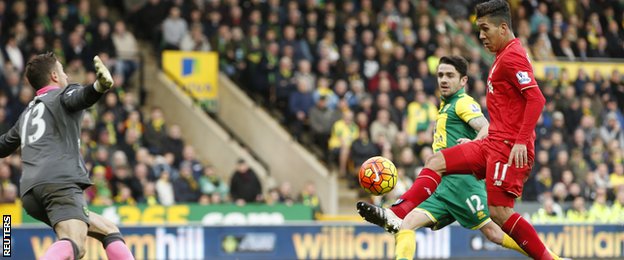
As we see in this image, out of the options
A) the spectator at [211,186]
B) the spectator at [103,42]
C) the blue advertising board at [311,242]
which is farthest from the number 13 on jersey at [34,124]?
the spectator at [103,42]

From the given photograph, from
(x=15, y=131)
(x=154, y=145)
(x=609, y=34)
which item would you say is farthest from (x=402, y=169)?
(x=15, y=131)

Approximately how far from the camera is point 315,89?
774 inches

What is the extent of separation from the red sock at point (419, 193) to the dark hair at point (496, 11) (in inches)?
49.9

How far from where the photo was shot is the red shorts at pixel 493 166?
332 inches

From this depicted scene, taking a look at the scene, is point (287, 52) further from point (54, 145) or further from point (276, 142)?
point (54, 145)

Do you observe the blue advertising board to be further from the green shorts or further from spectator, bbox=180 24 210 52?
spectator, bbox=180 24 210 52

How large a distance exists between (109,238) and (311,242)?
6.36 m

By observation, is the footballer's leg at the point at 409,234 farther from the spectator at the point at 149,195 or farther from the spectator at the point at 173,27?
the spectator at the point at 173,27

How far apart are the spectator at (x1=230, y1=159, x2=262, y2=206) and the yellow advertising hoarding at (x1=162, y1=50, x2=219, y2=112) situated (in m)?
2.78

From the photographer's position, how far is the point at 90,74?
17656mm

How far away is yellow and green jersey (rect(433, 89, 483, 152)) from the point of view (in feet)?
30.4

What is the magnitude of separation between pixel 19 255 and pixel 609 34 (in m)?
15.9

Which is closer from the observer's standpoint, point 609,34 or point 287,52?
point 287,52

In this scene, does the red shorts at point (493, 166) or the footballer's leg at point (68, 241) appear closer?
the footballer's leg at point (68, 241)
